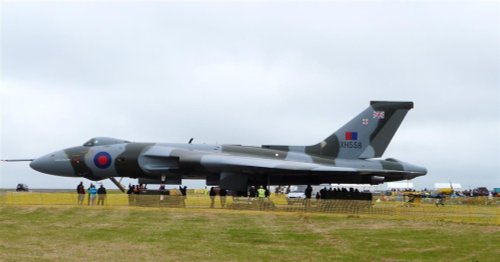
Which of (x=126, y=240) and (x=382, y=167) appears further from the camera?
(x=382, y=167)

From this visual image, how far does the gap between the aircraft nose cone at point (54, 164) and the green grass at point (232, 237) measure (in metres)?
9.71

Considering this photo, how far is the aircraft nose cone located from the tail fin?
14697 mm

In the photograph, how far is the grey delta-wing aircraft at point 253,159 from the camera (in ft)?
111

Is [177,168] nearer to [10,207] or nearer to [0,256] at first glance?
[10,207]

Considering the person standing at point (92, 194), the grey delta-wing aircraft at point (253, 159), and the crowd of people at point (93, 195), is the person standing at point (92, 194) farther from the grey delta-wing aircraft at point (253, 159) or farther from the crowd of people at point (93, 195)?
the grey delta-wing aircraft at point (253, 159)

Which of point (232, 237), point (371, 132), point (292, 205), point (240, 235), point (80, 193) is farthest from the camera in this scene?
point (371, 132)

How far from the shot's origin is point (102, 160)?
3531 cm

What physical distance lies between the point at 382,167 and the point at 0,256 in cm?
2347

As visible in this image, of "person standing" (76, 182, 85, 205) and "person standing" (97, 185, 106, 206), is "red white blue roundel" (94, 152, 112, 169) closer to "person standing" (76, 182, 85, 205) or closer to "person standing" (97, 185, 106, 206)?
"person standing" (76, 182, 85, 205)

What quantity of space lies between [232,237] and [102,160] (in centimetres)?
1821

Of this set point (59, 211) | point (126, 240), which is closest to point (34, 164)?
point (59, 211)

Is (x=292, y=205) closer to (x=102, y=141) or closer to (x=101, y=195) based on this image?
(x=101, y=195)

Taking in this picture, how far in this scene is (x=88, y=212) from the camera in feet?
86.8

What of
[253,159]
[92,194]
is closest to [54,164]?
[92,194]
